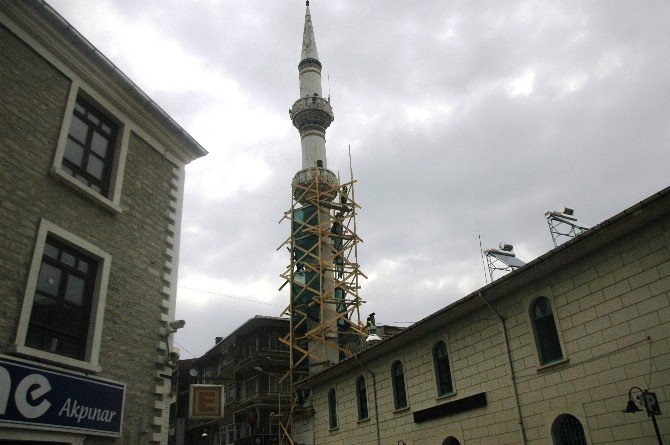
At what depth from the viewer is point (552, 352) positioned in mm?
14172

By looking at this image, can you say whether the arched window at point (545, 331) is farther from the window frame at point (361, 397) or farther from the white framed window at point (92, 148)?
the white framed window at point (92, 148)

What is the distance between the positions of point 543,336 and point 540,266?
76.0 inches

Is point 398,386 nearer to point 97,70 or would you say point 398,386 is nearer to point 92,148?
point 92,148

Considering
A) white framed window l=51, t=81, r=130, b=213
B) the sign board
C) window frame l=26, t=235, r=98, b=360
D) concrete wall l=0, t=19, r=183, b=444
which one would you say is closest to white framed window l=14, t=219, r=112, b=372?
window frame l=26, t=235, r=98, b=360

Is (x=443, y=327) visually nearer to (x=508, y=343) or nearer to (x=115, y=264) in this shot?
(x=508, y=343)

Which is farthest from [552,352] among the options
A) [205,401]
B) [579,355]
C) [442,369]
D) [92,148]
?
[92,148]

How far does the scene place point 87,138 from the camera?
13.2m

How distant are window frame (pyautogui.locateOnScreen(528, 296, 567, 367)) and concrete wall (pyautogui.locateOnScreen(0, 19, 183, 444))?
971 centimetres

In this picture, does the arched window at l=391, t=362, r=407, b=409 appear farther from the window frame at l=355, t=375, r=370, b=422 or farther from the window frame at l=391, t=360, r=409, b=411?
the window frame at l=355, t=375, r=370, b=422

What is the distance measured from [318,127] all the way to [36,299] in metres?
29.4

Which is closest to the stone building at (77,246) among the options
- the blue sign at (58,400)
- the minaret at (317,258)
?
the blue sign at (58,400)

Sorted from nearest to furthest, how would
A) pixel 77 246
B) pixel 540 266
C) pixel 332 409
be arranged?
pixel 77 246 → pixel 540 266 → pixel 332 409

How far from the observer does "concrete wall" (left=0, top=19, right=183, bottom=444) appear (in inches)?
416

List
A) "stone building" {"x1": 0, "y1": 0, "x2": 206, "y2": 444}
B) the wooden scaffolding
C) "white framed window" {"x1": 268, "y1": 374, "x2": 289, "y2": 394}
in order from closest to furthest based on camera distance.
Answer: "stone building" {"x1": 0, "y1": 0, "x2": 206, "y2": 444} → the wooden scaffolding → "white framed window" {"x1": 268, "y1": 374, "x2": 289, "y2": 394}
